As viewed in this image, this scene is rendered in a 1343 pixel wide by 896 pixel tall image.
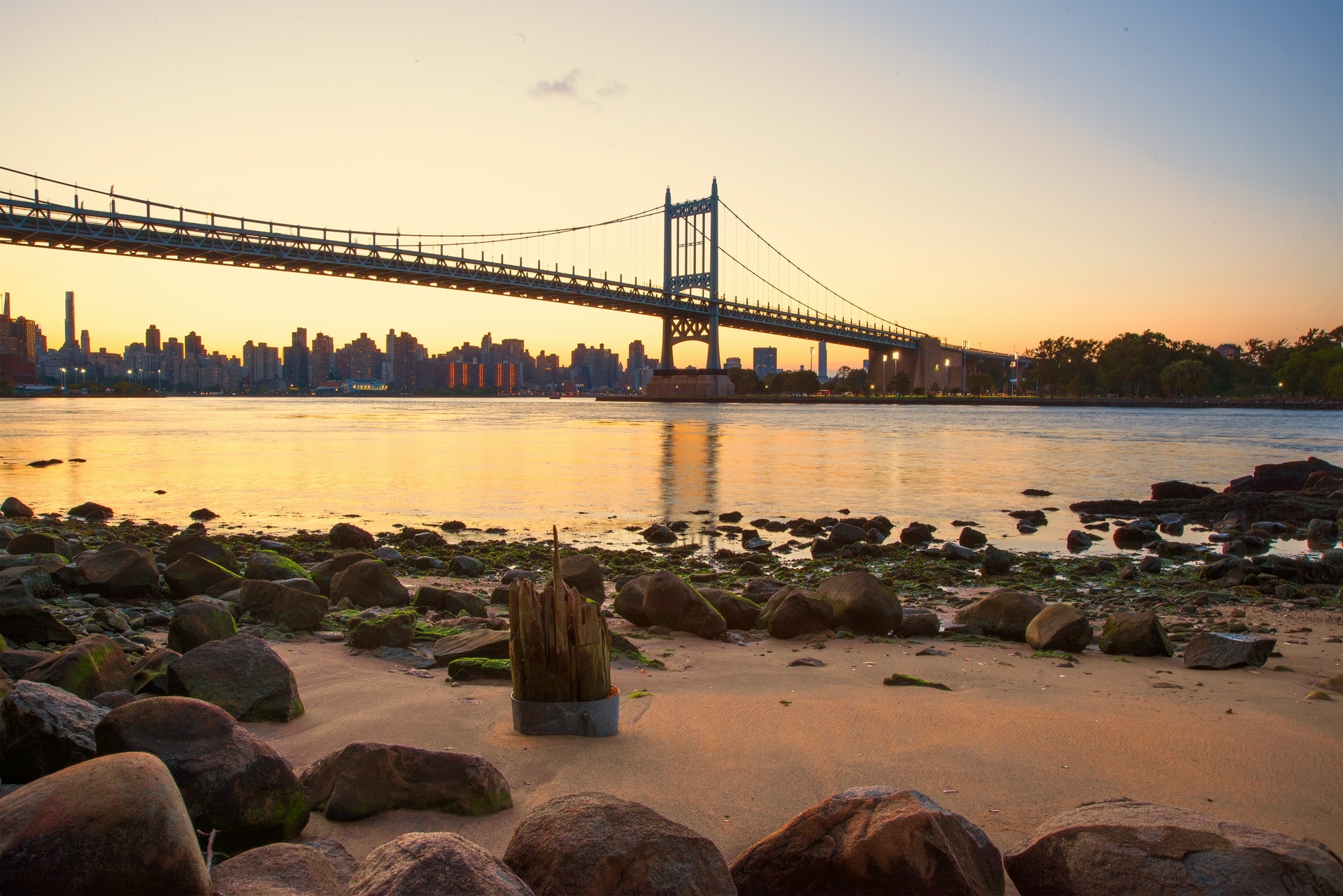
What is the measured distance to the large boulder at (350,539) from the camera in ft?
27.9

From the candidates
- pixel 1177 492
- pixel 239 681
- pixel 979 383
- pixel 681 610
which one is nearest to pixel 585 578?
pixel 681 610

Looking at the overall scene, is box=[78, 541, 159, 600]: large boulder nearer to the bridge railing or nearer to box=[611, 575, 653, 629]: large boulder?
box=[611, 575, 653, 629]: large boulder

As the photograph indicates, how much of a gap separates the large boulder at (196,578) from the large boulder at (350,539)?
2793mm

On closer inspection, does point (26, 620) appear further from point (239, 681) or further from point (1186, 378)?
point (1186, 378)

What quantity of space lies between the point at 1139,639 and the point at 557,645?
3.04 m

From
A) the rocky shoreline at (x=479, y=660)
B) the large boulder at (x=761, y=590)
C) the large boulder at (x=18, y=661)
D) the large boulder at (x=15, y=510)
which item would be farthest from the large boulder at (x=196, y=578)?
the large boulder at (x=15, y=510)

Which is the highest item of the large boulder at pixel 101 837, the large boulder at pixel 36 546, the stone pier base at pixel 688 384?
the stone pier base at pixel 688 384

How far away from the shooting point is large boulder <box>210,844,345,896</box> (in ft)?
5.89

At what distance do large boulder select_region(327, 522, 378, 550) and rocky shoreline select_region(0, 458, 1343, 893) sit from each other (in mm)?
33

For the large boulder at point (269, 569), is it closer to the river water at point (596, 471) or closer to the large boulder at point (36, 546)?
the large boulder at point (36, 546)

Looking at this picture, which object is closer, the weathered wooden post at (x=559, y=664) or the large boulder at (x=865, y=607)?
the weathered wooden post at (x=559, y=664)

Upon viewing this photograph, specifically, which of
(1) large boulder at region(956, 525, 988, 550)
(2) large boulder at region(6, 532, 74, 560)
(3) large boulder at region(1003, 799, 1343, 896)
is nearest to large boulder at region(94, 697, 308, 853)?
(3) large boulder at region(1003, 799, 1343, 896)

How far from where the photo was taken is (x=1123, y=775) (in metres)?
2.79

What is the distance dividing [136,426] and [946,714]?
4129cm
